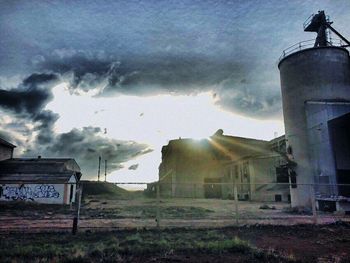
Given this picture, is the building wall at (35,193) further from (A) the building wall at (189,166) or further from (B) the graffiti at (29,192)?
(A) the building wall at (189,166)

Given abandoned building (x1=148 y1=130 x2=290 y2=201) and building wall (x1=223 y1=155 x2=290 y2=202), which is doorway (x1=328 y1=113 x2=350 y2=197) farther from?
abandoned building (x1=148 y1=130 x2=290 y2=201)

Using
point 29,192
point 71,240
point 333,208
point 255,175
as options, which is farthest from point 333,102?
point 29,192

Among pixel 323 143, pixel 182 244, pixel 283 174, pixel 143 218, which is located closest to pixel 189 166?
pixel 283 174

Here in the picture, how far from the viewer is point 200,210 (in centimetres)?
2383

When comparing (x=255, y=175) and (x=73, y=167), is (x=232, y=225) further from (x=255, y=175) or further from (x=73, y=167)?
(x=73, y=167)

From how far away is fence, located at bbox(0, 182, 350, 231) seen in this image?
1442 centimetres

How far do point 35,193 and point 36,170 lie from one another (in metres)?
4.85

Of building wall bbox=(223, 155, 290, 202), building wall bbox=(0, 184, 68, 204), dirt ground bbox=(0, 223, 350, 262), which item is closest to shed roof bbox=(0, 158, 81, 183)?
building wall bbox=(0, 184, 68, 204)

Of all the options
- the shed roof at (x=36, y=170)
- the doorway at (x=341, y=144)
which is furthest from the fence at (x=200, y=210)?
the shed roof at (x=36, y=170)

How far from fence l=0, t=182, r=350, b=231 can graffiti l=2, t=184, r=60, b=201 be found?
97.0 inches

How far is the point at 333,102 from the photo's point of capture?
78.5ft

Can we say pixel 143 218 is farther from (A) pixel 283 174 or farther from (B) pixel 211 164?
(B) pixel 211 164

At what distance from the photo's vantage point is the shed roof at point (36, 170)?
113ft

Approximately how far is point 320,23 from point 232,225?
80.3ft
